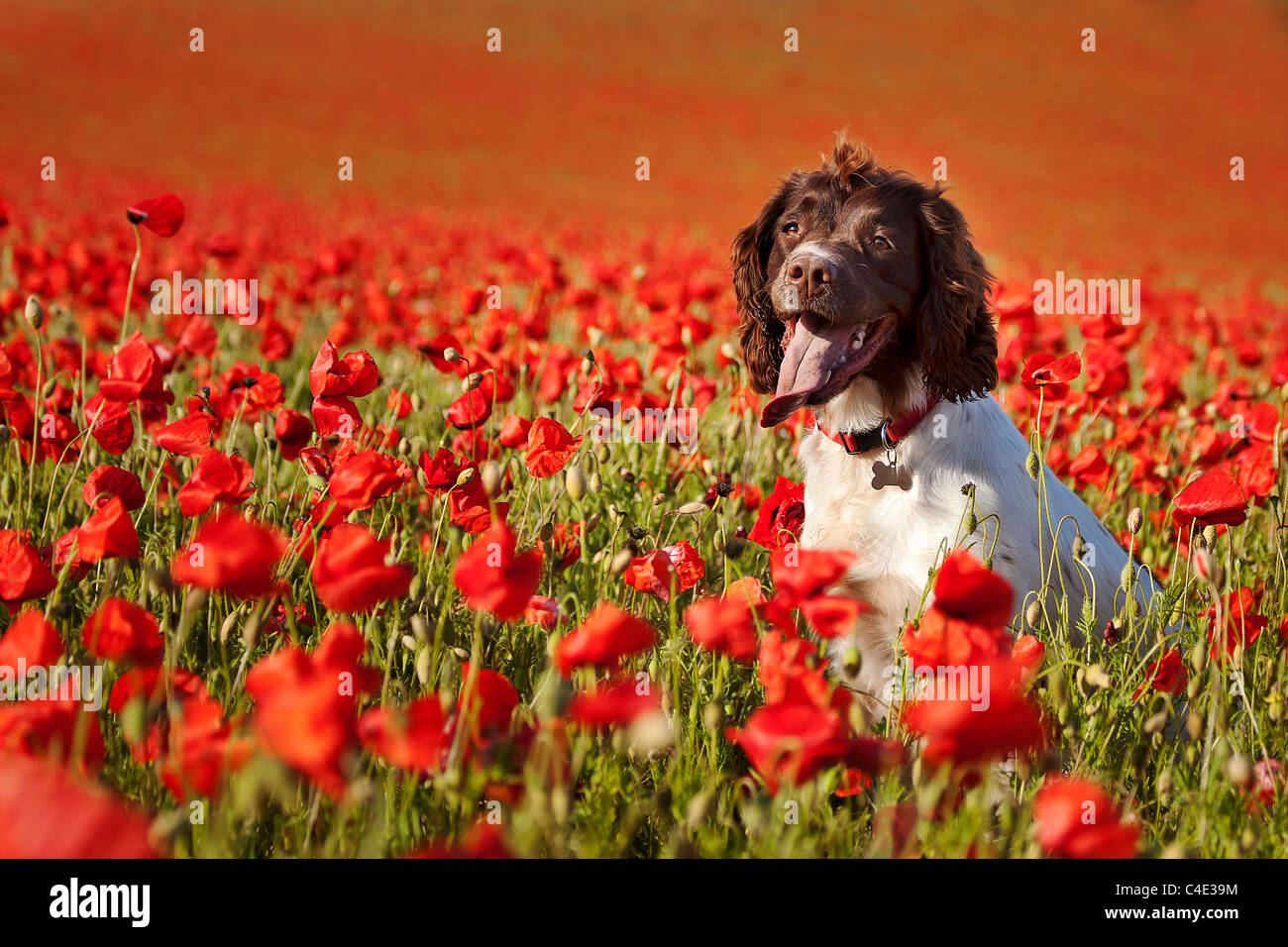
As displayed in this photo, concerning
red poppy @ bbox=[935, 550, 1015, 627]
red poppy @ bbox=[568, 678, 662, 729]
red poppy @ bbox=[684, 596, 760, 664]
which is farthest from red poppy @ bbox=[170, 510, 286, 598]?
red poppy @ bbox=[935, 550, 1015, 627]

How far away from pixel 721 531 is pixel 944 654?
1.45m

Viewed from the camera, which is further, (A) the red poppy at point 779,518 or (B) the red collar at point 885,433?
(B) the red collar at point 885,433

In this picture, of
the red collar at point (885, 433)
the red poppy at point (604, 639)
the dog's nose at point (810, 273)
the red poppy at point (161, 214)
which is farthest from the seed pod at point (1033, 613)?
the red poppy at point (161, 214)

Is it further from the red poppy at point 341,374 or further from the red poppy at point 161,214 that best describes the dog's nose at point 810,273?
the red poppy at point 161,214

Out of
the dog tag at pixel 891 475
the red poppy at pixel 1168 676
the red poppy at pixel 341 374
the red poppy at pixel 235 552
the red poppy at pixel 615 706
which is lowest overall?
the red poppy at pixel 1168 676

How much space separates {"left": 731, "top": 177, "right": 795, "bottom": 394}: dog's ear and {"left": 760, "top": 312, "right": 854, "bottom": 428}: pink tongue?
18.3 inches

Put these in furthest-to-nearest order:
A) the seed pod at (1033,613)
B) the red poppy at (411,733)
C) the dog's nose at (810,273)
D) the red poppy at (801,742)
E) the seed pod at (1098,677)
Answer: the dog's nose at (810,273)
the seed pod at (1033,613)
the seed pod at (1098,677)
the red poppy at (801,742)
the red poppy at (411,733)

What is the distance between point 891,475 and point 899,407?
23 centimetres

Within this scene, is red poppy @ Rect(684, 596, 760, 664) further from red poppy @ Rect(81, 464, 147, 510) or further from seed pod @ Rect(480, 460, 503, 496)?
red poppy @ Rect(81, 464, 147, 510)

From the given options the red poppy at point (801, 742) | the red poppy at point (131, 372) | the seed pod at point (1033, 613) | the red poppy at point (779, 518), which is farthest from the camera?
the red poppy at point (779, 518)

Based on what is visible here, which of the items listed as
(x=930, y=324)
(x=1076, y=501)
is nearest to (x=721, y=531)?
(x=930, y=324)

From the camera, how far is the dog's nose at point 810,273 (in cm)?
280
